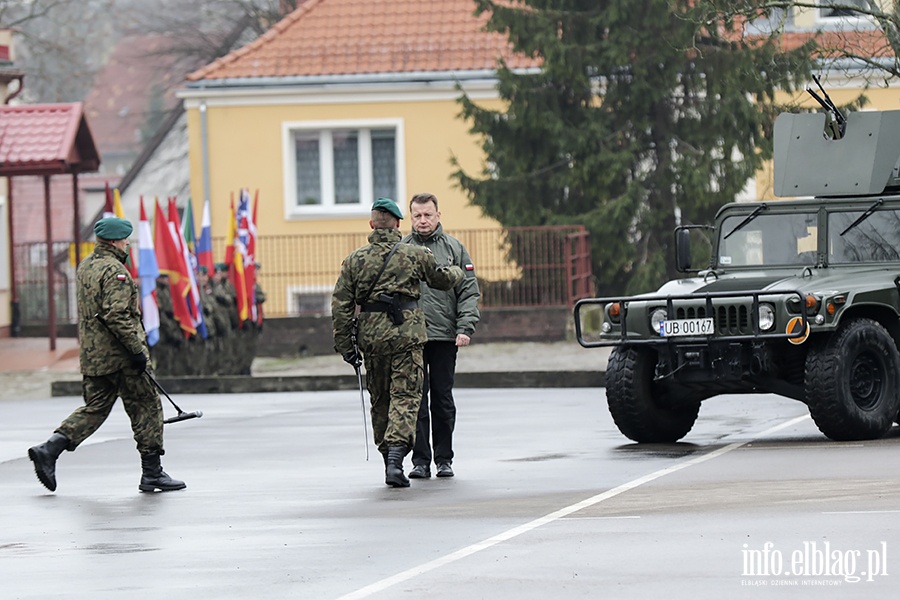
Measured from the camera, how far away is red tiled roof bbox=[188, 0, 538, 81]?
120 feet

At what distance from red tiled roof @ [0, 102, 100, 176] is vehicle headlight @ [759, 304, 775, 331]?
17572 millimetres

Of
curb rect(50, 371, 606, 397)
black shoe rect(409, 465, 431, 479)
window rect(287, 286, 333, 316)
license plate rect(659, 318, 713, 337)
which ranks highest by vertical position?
license plate rect(659, 318, 713, 337)

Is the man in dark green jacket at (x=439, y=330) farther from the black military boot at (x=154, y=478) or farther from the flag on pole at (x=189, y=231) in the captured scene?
the flag on pole at (x=189, y=231)

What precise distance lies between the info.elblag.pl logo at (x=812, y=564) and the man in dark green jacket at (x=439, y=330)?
3.96 m

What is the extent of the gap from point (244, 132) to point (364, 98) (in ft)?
7.78

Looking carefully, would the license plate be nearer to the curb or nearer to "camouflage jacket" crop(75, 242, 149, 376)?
"camouflage jacket" crop(75, 242, 149, 376)

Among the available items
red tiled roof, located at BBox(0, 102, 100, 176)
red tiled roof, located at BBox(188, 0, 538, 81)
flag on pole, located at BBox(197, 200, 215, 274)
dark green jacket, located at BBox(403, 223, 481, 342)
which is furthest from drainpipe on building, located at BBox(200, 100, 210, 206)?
dark green jacket, located at BBox(403, 223, 481, 342)

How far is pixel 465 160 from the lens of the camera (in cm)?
3666

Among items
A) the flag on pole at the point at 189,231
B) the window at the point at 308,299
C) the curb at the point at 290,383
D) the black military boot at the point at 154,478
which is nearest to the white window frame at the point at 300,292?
the window at the point at 308,299

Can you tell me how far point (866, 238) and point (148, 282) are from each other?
37.5 ft

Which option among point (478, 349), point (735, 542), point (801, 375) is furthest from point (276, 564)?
point (478, 349)

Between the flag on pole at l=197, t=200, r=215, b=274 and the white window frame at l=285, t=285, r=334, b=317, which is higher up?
the flag on pole at l=197, t=200, r=215, b=274

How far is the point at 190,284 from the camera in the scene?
25.0 metres

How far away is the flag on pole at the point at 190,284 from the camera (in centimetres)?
2483
